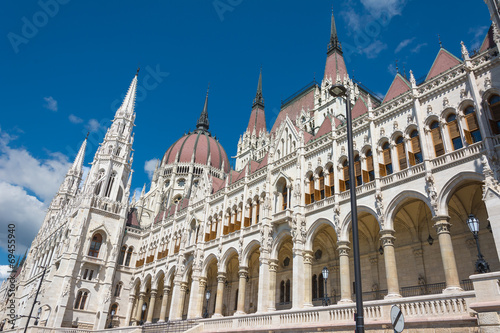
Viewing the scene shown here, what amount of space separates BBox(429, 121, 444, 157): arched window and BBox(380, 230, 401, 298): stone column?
17.3ft

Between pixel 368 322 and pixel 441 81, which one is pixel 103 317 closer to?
pixel 368 322

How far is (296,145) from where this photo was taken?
104ft

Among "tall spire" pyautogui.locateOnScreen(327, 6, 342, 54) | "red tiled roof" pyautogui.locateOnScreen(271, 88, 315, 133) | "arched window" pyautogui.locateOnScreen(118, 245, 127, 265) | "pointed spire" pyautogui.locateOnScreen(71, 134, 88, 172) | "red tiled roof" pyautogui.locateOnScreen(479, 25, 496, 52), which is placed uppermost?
"tall spire" pyautogui.locateOnScreen(327, 6, 342, 54)

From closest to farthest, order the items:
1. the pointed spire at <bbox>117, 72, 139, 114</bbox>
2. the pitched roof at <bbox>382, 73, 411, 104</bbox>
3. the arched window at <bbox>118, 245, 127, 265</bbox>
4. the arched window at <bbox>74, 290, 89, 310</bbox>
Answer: the pitched roof at <bbox>382, 73, 411, 104</bbox>, the arched window at <bbox>74, 290, 89, 310</bbox>, the arched window at <bbox>118, 245, 127, 265</bbox>, the pointed spire at <bbox>117, 72, 139, 114</bbox>

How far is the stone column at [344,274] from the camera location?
2195cm

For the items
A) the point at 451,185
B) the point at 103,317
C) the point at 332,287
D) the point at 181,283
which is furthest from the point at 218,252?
the point at 451,185

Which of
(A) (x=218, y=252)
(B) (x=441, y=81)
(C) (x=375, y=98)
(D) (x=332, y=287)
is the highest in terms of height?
(C) (x=375, y=98)

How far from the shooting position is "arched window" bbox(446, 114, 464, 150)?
20.6 meters

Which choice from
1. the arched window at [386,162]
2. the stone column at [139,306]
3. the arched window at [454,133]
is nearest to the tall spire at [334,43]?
the arched window at [386,162]

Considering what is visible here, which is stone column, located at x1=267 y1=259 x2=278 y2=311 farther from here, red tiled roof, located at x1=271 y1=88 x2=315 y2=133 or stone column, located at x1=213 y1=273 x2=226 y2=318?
red tiled roof, located at x1=271 y1=88 x2=315 y2=133

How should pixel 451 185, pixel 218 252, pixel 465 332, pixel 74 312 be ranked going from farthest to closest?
pixel 74 312 → pixel 218 252 → pixel 451 185 → pixel 465 332

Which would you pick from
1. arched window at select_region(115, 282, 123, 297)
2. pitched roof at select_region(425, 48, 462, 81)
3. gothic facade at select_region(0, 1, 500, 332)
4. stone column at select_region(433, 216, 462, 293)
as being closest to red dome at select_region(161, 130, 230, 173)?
gothic facade at select_region(0, 1, 500, 332)

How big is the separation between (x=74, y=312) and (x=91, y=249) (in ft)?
24.0

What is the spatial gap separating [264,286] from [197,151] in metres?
44.9
